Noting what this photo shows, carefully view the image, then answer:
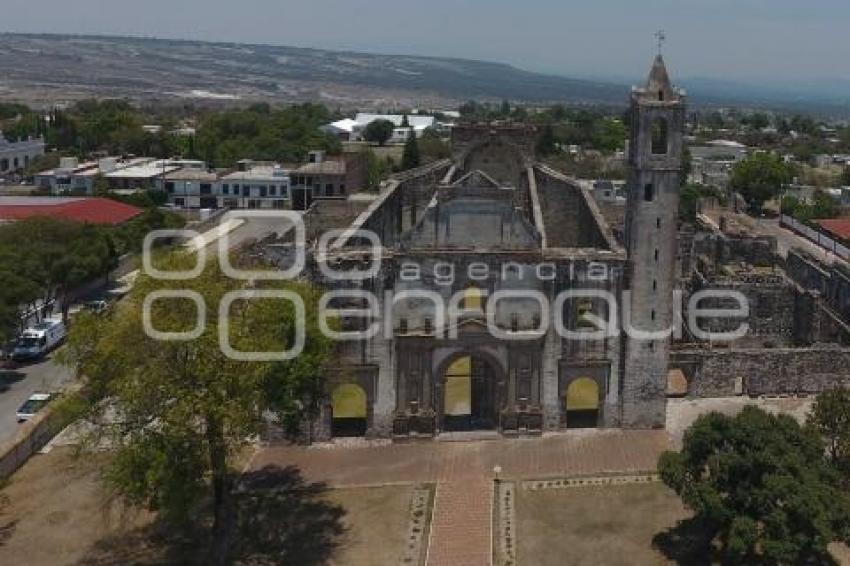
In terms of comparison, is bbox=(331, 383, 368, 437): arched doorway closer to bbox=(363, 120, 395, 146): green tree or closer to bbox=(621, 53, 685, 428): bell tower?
bbox=(621, 53, 685, 428): bell tower

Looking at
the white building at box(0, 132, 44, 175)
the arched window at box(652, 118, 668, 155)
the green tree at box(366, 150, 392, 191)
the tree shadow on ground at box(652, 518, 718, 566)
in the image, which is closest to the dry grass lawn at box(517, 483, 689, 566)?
the tree shadow on ground at box(652, 518, 718, 566)

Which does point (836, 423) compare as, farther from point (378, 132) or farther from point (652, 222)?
point (378, 132)

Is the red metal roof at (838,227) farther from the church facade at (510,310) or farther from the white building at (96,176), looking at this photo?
the white building at (96,176)

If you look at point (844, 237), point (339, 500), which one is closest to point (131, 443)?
point (339, 500)

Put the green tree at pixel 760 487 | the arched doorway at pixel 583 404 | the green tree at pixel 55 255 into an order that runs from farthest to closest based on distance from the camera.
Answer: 1. the green tree at pixel 55 255
2. the arched doorway at pixel 583 404
3. the green tree at pixel 760 487

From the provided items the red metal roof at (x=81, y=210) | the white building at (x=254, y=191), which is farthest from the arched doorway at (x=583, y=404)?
the white building at (x=254, y=191)

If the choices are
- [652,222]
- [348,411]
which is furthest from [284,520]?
[652,222]
